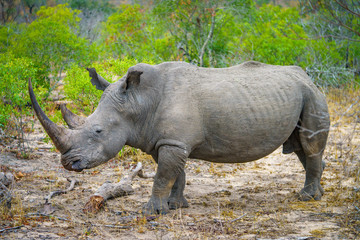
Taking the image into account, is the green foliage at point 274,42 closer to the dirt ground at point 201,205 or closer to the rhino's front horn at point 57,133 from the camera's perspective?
the dirt ground at point 201,205

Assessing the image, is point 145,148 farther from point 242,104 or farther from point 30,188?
point 30,188

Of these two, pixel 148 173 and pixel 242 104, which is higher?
pixel 242 104

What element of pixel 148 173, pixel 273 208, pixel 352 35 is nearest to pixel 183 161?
pixel 273 208

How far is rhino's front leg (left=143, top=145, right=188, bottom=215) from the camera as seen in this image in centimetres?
538

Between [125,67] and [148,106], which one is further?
[125,67]

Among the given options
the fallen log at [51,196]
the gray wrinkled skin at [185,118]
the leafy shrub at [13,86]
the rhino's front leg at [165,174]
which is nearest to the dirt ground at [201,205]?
the fallen log at [51,196]

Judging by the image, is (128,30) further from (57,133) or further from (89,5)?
(89,5)

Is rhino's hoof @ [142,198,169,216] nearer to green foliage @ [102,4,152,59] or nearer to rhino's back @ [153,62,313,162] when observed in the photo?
rhino's back @ [153,62,313,162]

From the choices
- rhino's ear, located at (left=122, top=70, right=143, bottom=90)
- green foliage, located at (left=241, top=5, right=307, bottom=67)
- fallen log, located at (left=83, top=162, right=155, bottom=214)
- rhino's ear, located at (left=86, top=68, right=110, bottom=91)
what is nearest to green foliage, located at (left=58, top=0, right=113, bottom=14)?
green foliage, located at (left=241, top=5, right=307, bottom=67)

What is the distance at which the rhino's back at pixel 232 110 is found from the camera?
18.1 ft

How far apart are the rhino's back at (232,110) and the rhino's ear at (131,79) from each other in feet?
1.42

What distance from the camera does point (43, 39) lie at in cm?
1184

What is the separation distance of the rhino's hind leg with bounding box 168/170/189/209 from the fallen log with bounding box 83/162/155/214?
89 centimetres

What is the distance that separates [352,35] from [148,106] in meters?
12.2
